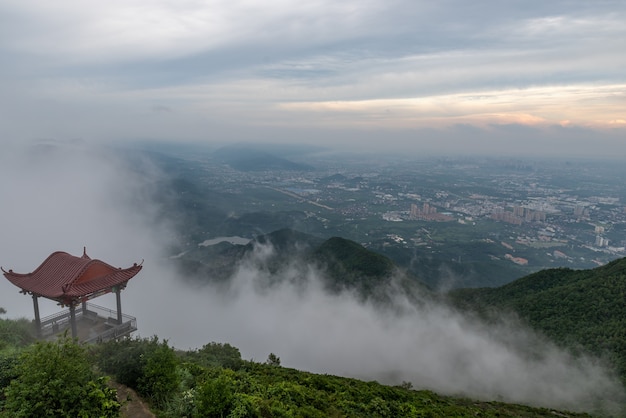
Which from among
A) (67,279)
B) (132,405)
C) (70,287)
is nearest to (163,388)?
(132,405)

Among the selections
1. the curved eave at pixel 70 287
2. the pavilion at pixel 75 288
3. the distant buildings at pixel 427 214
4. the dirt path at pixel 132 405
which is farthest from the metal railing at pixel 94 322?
the distant buildings at pixel 427 214

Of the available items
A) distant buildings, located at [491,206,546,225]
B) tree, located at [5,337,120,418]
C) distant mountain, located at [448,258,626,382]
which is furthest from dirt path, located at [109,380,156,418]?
distant buildings, located at [491,206,546,225]

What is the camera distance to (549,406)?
30625 mm

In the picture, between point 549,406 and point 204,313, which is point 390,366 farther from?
point 204,313

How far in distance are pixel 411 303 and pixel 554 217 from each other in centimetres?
12587

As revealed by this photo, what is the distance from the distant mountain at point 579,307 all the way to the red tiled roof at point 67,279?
40.5m

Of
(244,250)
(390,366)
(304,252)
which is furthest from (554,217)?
(390,366)

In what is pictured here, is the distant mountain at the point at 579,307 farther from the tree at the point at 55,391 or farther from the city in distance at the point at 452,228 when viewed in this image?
the city in distance at the point at 452,228

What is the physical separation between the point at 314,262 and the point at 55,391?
78790 mm

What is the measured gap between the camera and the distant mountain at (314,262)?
71000mm

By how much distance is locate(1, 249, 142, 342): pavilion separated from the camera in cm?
2039

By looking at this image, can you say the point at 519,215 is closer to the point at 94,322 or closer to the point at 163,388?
the point at 94,322

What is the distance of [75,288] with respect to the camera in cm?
2023

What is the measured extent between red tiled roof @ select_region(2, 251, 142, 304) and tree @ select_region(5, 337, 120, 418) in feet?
41.9
